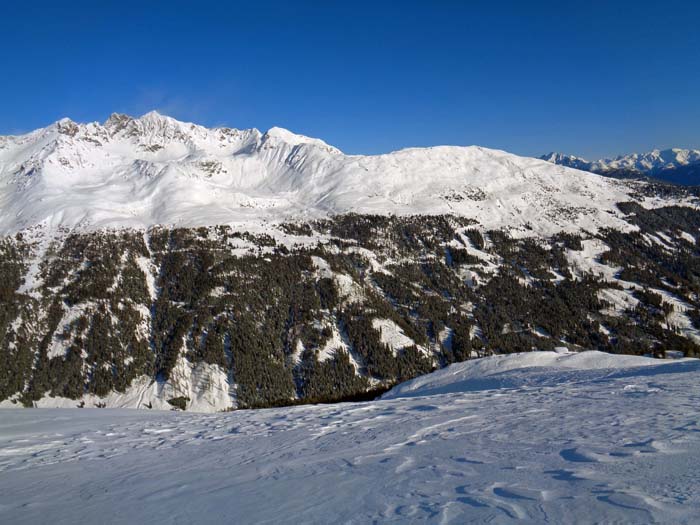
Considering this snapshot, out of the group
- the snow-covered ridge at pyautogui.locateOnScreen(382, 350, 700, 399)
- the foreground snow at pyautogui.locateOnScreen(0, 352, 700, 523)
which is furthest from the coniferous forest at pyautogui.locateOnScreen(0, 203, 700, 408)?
the foreground snow at pyautogui.locateOnScreen(0, 352, 700, 523)

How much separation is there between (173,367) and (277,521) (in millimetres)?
135887

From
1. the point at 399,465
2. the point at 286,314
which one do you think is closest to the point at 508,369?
the point at 399,465

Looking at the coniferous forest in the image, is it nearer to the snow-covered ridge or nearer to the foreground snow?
the snow-covered ridge

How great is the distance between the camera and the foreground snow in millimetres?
5848

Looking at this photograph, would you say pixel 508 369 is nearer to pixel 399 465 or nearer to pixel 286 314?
pixel 399 465

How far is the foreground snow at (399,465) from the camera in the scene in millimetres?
5848

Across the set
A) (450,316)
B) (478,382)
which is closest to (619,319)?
(450,316)

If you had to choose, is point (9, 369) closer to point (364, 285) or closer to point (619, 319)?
point (364, 285)

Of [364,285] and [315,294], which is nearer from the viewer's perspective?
[315,294]

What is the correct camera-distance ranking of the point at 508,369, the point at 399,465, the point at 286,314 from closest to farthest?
the point at 399,465
the point at 508,369
the point at 286,314

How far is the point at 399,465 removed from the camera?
335 inches

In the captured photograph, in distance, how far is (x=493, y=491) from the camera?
20.7ft

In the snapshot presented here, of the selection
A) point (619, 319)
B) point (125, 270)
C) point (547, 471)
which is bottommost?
point (619, 319)

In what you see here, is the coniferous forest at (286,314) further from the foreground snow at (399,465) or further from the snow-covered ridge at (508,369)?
the foreground snow at (399,465)
